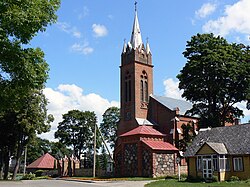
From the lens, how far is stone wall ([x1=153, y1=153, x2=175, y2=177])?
38281mm

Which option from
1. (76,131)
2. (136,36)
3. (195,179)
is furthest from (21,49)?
(76,131)

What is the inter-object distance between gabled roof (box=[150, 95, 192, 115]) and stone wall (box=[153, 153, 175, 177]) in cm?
1111

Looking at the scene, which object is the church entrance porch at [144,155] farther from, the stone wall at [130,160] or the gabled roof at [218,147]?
the gabled roof at [218,147]

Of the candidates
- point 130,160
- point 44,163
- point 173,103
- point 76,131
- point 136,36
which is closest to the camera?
point 130,160

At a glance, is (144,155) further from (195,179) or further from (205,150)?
(195,179)

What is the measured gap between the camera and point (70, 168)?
173 ft

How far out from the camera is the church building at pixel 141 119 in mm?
40031

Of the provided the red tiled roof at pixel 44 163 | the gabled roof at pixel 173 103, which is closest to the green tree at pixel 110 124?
the red tiled roof at pixel 44 163

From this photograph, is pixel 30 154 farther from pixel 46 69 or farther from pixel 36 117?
pixel 46 69

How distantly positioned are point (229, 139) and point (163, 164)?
33.6 feet

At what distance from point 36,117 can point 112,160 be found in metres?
11.7

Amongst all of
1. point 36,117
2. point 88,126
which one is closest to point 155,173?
point 36,117

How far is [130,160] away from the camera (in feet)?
134

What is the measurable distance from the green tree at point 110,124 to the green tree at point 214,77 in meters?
35.6
